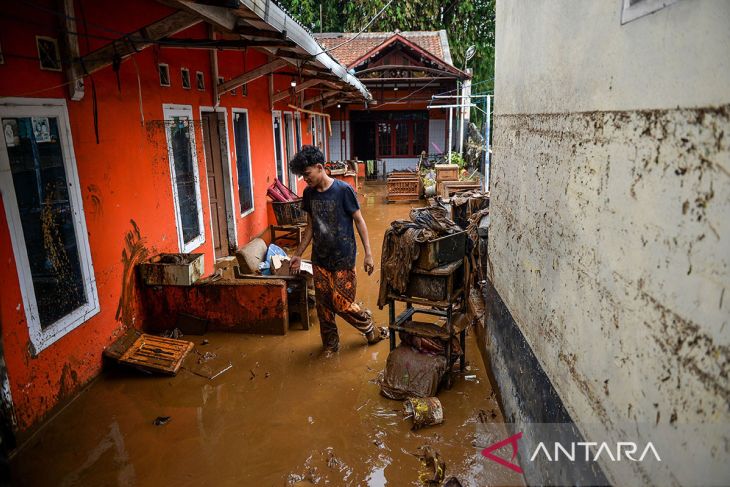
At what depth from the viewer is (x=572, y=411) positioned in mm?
2521

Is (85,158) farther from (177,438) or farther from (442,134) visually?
(442,134)

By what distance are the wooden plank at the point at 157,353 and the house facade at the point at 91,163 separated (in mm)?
286

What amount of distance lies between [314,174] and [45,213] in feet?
7.66

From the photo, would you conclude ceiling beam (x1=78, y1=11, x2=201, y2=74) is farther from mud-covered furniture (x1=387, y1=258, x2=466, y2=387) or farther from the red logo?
the red logo

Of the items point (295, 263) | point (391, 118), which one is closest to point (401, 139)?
point (391, 118)

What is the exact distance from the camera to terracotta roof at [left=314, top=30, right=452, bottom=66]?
752 inches

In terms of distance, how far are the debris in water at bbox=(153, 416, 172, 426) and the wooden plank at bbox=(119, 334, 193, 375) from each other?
2.30 feet

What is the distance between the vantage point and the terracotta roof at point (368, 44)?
19.1 m

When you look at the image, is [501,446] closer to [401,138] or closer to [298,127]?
[298,127]

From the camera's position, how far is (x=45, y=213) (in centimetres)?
399

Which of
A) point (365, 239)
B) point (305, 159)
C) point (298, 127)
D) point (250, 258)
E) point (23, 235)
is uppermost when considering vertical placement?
point (298, 127)

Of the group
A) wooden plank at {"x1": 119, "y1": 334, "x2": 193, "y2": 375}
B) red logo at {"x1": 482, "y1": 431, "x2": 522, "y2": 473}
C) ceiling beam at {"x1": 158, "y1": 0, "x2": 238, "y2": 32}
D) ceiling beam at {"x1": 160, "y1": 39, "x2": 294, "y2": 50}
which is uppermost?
ceiling beam at {"x1": 158, "y1": 0, "x2": 238, "y2": 32}

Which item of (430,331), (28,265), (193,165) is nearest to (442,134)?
(193,165)

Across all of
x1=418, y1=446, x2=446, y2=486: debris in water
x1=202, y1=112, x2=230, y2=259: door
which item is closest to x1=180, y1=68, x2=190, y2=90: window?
x1=202, y1=112, x2=230, y2=259: door
